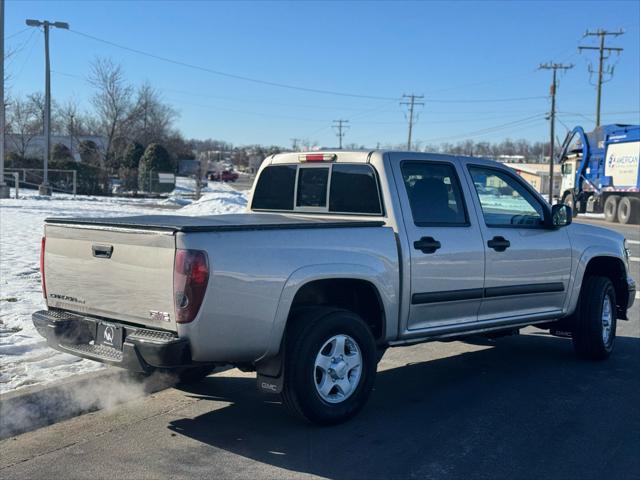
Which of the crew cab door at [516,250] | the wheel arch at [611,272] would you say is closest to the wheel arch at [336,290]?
the crew cab door at [516,250]

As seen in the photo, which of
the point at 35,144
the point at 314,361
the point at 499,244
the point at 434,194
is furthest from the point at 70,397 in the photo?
the point at 35,144

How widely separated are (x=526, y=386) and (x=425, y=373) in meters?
0.92

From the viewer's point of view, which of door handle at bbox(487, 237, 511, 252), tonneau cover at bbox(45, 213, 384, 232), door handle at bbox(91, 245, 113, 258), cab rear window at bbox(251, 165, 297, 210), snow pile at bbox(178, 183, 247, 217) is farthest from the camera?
snow pile at bbox(178, 183, 247, 217)

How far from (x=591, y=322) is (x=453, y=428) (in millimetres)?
2613

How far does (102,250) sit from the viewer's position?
4.77 m

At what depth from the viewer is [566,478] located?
4.29 m

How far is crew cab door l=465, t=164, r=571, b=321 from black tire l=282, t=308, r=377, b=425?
56.8 inches

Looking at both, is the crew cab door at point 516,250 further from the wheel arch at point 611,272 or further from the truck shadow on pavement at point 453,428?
the truck shadow on pavement at point 453,428

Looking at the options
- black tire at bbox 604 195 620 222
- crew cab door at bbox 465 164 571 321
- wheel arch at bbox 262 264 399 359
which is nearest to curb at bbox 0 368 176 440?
wheel arch at bbox 262 264 399 359

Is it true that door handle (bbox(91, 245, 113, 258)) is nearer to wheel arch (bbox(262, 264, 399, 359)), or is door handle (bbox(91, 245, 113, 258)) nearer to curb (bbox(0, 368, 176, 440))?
wheel arch (bbox(262, 264, 399, 359))

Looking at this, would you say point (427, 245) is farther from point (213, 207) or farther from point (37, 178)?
point (37, 178)

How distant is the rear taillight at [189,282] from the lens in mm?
4320

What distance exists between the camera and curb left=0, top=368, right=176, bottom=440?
200 inches

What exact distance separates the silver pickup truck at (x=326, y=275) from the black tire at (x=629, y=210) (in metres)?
27.0
